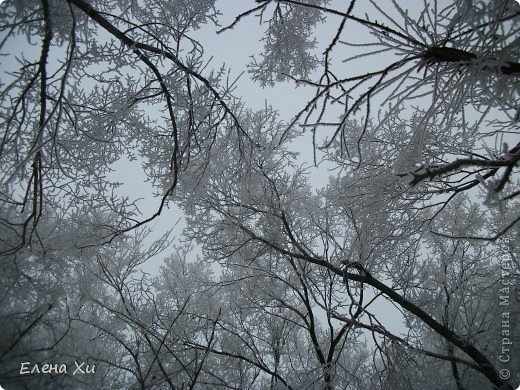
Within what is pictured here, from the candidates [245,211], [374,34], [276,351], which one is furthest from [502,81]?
[276,351]

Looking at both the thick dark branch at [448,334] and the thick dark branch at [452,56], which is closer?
the thick dark branch at [452,56]

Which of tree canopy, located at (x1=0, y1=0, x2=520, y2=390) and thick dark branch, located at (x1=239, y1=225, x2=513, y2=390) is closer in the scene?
tree canopy, located at (x1=0, y1=0, x2=520, y2=390)

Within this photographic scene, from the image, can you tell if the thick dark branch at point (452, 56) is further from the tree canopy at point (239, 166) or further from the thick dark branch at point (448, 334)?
the thick dark branch at point (448, 334)

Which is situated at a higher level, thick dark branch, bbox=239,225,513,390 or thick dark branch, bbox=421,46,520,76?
thick dark branch, bbox=421,46,520,76

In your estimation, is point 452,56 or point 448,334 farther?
point 448,334

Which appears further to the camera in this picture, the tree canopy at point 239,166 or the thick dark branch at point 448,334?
the thick dark branch at point 448,334

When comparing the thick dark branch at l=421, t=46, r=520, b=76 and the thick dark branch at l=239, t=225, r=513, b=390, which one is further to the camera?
the thick dark branch at l=239, t=225, r=513, b=390

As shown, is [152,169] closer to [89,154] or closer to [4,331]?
[89,154]

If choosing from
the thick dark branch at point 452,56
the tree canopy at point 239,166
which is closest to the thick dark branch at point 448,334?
the tree canopy at point 239,166

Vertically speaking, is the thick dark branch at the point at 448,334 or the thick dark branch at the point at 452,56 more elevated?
the thick dark branch at the point at 452,56

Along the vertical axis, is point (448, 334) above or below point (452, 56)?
below

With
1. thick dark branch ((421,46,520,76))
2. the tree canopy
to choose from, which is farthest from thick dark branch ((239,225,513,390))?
thick dark branch ((421,46,520,76))

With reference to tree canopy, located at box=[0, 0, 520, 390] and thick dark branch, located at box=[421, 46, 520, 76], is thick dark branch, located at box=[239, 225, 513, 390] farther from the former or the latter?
thick dark branch, located at box=[421, 46, 520, 76]

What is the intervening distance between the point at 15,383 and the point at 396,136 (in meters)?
4.64
